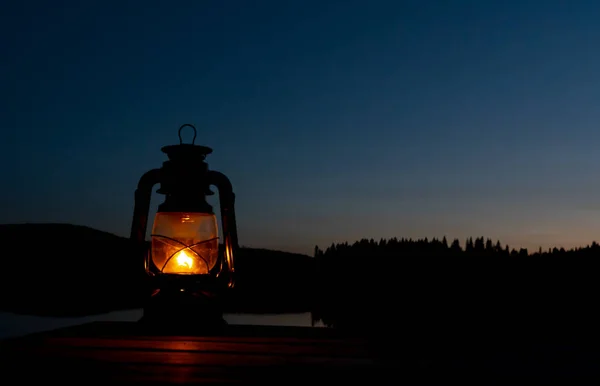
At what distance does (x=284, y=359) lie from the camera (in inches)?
77.7

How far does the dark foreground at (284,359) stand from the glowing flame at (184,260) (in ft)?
1.31

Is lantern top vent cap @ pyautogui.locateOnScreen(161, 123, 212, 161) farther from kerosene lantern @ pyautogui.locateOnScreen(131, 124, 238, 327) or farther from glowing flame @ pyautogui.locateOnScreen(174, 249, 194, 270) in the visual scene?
glowing flame @ pyautogui.locateOnScreen(174, 249, 194, 270)

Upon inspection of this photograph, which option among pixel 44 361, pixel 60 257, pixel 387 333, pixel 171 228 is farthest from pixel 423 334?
pixel 60 257

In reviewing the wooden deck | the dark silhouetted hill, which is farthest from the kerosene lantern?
the dark silhouetted hill

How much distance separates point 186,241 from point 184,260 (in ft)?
0.29

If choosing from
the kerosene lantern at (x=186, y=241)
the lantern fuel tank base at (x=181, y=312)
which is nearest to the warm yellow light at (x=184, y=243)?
the kerosene lantern at (x=186, y=241)

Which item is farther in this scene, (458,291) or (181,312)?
(458,291)

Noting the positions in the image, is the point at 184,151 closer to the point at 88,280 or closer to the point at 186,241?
the point at 186,241

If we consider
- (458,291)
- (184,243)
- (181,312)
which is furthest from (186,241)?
(458,291)

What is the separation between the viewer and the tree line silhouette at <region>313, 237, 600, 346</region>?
326 cm

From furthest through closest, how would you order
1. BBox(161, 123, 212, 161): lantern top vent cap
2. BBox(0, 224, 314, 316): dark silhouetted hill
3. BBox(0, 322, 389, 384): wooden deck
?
BBox(0, 224, 314, 316): dark silhouetted hill < BBox(161, 123, 212, 161): lantern top vent cap < BBox(0, 322, 389, 384): wooden deck

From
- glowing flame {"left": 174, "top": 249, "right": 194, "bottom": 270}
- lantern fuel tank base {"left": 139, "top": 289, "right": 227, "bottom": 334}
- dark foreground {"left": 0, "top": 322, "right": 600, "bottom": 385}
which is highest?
glowing flame {"left": 174, "top": 249, "right": 194, "bottom": 270}

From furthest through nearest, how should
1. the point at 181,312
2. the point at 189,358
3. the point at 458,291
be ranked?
the point at 458,291 < the point at 181,312 < the point at 189,358

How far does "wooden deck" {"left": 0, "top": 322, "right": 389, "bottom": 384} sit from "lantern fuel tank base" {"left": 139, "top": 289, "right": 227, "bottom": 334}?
9 cm
